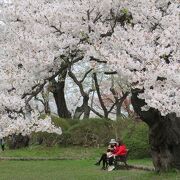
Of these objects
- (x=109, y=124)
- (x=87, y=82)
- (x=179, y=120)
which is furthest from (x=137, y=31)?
(x=87, y=82)

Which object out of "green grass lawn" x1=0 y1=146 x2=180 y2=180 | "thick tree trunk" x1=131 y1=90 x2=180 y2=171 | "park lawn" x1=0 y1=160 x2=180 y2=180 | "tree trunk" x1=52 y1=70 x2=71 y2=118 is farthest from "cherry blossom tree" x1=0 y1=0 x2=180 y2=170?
"tree trunk" x1=52 y1=70 x2=71 y2=118

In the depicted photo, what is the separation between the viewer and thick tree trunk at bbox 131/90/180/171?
55.4 ft

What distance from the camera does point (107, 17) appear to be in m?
14.8

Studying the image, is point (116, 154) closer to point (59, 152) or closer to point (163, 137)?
point (163, 137)

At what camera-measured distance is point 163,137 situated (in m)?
17.5

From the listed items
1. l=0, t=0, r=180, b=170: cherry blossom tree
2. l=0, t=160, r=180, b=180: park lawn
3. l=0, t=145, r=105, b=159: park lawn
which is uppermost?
l=0, t=0, r=180, b=170: cherry blossom tree

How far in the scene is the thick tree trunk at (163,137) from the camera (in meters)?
16.9

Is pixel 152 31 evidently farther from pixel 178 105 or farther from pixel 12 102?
pixel 12 102

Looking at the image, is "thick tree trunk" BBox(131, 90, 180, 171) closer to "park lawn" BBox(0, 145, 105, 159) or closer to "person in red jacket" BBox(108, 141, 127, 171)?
"person in red jacket" BBox(108, 141, 127, 171)

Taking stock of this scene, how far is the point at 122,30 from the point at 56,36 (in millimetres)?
1853

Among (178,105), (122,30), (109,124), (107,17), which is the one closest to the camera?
(178,105)

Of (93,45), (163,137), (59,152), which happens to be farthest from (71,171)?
(93,45)

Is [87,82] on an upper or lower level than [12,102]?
upper

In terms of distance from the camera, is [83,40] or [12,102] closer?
[12,102]
